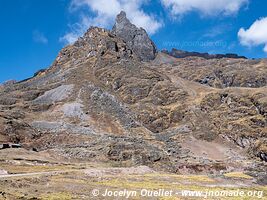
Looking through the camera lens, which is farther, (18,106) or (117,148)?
(18,106)

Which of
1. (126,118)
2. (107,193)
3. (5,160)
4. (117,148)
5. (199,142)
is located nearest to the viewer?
(107,193)

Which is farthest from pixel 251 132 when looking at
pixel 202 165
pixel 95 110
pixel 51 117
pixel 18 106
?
pixel 18 106

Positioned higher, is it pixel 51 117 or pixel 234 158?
pixel 51 117

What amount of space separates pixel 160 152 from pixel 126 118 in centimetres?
4886

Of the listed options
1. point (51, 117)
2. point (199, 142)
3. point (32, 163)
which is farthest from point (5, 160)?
point (199, 142)

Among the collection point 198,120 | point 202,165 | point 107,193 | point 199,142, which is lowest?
point 107,193

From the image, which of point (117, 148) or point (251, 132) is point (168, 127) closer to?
point (251, 132)

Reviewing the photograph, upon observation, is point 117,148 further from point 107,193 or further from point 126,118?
point 107,193

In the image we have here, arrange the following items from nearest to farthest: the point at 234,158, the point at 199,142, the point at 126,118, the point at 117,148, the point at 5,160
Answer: the point at 5,160
the point at 117,148
the point at 234,158
the point at 199,142
the point at 126,118

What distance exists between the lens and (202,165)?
137m

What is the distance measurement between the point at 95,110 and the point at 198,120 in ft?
173

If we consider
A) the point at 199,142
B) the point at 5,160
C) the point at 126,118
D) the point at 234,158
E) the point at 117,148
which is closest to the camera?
the point at 5,160

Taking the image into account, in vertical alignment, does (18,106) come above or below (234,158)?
above

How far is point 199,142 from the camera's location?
17338 centimetres
